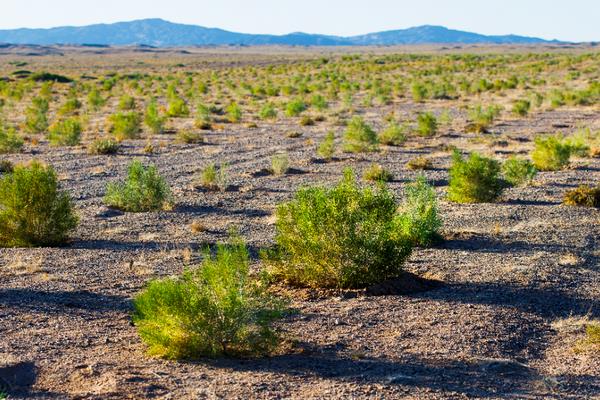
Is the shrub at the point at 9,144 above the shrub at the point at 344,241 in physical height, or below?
below

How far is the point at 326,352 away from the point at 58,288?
4.26m

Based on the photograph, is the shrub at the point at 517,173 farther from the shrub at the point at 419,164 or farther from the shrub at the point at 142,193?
the shrub at the point at 142,193

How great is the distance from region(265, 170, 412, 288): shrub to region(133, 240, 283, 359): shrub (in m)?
2.14

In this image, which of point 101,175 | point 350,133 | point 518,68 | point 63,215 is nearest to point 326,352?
point 63,215

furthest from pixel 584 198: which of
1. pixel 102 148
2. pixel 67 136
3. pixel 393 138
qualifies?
pixel 67 136

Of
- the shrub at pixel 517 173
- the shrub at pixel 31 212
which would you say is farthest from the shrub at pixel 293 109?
the shrub at pixel 31 212

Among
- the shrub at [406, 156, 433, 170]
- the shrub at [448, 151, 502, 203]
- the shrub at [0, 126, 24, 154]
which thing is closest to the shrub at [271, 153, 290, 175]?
A: the shrub at [406, 156, 433, 170]

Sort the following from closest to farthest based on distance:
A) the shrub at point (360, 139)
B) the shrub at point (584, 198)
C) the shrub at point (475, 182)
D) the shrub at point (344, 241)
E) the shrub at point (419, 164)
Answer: the shrub at point (344, 241) < the shrub at point (584, 198) < the shrub at point (475, 182) < the shrub at point (419, 164) < the shrub at point (360, 139)

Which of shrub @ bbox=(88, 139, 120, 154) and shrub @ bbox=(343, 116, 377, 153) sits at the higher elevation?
shrub @ bbox=(343, 116, 377, 153)

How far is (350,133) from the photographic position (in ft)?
82.2

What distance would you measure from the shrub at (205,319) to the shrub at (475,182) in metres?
8.80

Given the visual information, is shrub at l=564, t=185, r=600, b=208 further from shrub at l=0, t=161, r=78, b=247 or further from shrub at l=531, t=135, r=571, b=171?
shrub at l=0, t=161, r=78, b=247

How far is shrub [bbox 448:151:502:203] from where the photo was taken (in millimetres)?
16031

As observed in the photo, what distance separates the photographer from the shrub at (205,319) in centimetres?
779
